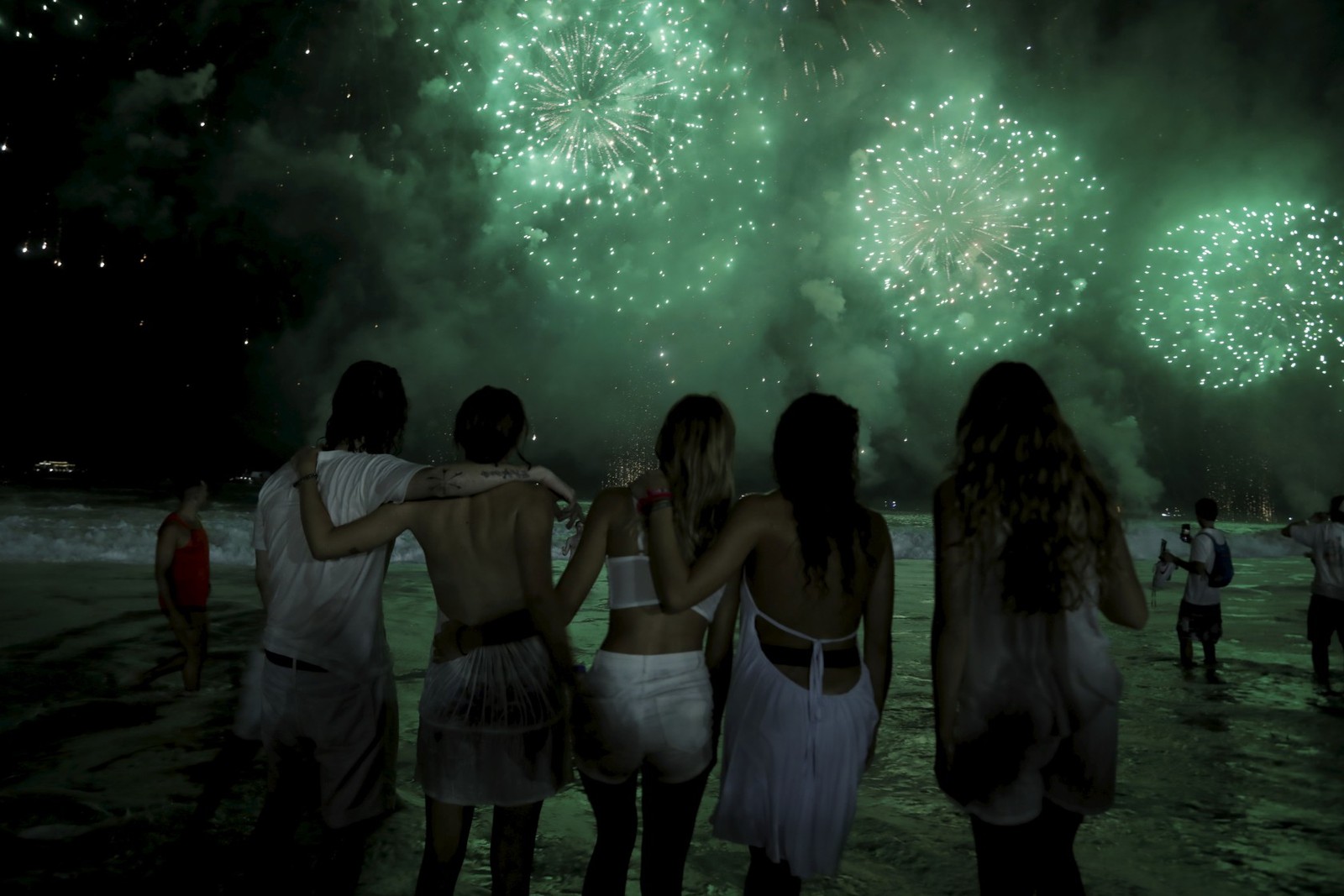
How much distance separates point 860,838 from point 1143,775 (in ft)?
7.80

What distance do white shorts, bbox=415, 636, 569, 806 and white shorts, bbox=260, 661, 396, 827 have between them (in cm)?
29

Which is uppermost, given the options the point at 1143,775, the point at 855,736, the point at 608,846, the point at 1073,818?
the point at 855,736

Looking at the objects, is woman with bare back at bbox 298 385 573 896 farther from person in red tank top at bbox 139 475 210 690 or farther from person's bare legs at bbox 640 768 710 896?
person in red tank top at bbox 139 475 210 690

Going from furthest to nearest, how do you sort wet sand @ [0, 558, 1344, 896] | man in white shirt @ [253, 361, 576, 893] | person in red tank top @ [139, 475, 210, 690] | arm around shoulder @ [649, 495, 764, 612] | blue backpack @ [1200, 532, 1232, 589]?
blue backpack @ [1200, 532, 1232, 589]
person in red tank top @ [139, 475, 210, 690]
wet sand @ [0, 558, 1344, 896]
man in white shirt @ [253, 361, 576, 893]
arm around shoulder @ [649, 495, 764, 612]

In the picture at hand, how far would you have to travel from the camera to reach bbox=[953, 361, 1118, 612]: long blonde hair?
2461 millimetres

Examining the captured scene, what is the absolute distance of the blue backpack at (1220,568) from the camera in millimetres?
8648

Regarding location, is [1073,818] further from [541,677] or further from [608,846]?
[541,677]

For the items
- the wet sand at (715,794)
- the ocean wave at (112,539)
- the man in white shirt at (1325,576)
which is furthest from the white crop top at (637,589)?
the ocean wave at (112,539)

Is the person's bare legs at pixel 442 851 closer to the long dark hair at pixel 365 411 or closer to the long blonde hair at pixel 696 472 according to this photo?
the long blonde hair at pixel 696 472

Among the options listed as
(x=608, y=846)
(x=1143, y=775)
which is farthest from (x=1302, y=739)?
(x=608, y=846)

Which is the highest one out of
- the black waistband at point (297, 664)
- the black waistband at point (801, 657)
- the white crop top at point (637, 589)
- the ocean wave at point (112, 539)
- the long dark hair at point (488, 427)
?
the long dark hair at point (488, 427)

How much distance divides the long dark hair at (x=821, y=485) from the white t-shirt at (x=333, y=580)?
1.24 meters

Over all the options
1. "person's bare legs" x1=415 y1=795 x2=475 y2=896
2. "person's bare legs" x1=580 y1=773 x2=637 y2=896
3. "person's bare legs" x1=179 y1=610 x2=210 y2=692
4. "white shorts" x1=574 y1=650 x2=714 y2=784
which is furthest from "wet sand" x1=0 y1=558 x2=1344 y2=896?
"white shorts" x1=574 y1=650 x2=714 y2=784

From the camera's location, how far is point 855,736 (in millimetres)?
2629
